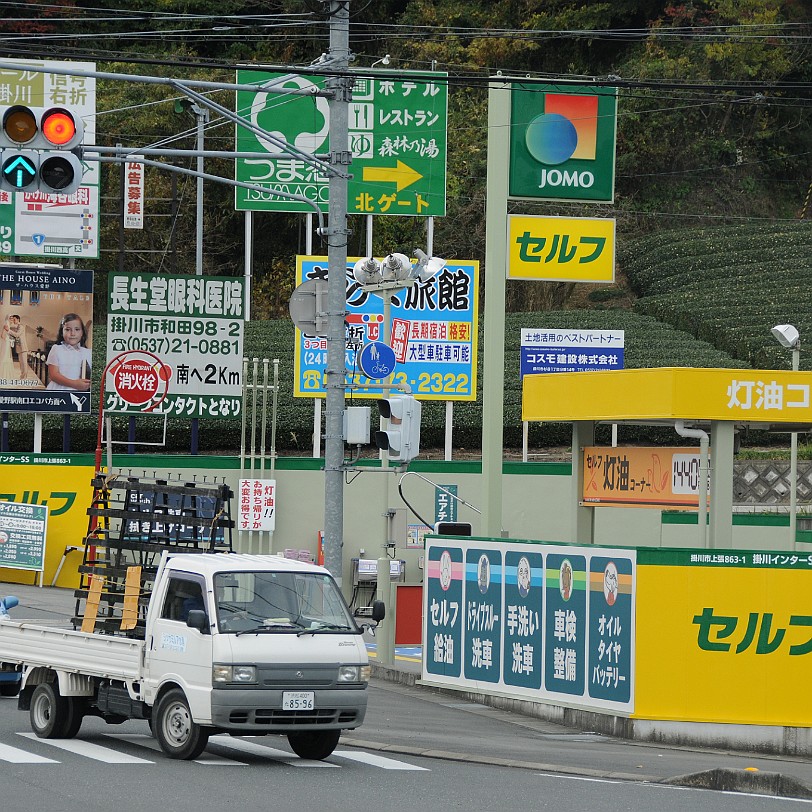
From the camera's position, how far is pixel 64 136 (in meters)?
15.2

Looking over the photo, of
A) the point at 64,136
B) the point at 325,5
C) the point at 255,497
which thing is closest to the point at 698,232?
the point at 255,497

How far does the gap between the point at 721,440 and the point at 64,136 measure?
27.5ft

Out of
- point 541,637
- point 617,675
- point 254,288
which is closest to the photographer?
point 617,675

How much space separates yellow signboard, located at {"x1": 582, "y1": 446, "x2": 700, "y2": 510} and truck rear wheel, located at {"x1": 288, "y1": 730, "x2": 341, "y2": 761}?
6.25m

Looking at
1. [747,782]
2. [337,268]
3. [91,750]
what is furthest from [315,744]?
[337,268]

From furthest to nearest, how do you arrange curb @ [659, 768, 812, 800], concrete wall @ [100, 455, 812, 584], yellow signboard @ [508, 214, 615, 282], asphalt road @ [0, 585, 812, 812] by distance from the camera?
concrete wall @ [100, 455, 812, 584] → yellow signboard @ [508, 214, 615, 282] → curb @ [659, 768, 812, 800] → asphalt road @ [0, 585, 812, 812]

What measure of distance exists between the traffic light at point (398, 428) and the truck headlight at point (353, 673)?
18.6 ft

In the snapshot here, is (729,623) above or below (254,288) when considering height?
below

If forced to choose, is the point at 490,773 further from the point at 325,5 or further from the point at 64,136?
the point at 325,5

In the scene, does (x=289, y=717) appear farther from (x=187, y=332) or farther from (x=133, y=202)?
(x=133, y=202)

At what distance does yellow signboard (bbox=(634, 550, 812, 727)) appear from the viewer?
15469 mm

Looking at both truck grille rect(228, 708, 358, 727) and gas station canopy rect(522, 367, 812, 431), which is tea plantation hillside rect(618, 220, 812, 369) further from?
truck grille rect(228, 708, 358, 727)

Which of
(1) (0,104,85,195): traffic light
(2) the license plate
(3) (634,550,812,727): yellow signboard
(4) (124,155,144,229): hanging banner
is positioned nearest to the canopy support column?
(3) (634,550,812,727): yellow signboard

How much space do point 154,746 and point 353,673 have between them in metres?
2.37
